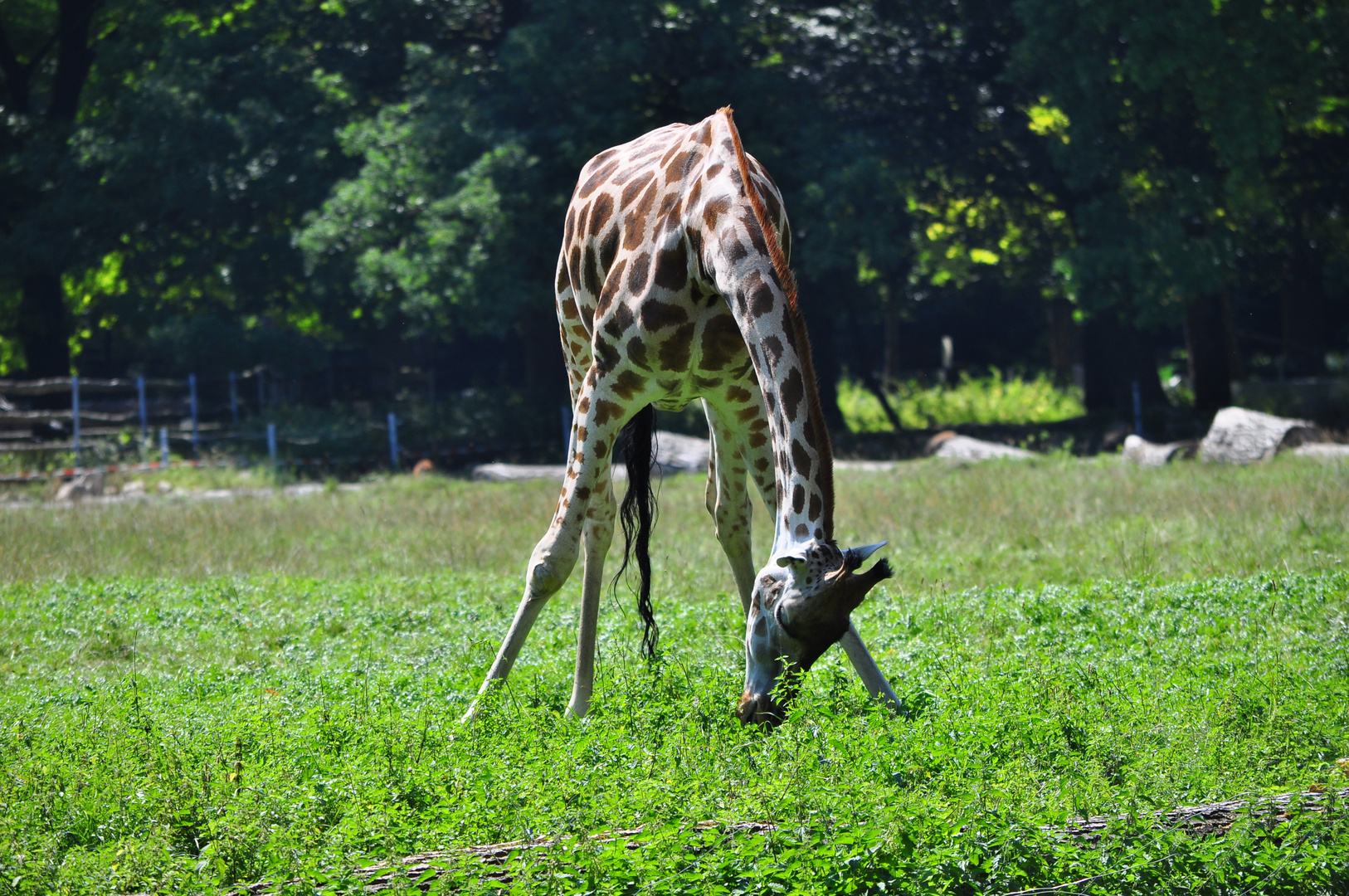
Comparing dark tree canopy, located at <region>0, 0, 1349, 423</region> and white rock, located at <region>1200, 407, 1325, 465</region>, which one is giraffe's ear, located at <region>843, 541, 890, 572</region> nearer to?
white rock, located at <region>1200, 407, 1325, 465</region>

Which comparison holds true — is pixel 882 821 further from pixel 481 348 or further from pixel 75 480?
pixel 481 348

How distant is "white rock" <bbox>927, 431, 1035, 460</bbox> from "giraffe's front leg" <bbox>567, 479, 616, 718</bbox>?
1414 centimetres

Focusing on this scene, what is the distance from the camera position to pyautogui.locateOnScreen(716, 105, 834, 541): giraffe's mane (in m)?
4.58

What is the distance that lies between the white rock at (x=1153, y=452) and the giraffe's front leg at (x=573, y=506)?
44.1 feet

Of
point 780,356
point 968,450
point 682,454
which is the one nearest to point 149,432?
point 682,454

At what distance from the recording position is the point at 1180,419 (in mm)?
23266

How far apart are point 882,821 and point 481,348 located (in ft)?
110

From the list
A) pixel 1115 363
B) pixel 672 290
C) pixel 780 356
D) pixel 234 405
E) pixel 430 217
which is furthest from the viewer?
pixel 1115 363

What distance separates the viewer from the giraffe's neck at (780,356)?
4.60 m

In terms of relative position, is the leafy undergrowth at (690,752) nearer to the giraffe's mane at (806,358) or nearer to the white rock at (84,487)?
the giraffe's mane at (806,358)

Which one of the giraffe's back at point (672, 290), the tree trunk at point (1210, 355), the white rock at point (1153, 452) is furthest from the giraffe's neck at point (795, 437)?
the tree trunk at point (1210, 355)

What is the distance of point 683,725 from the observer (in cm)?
525

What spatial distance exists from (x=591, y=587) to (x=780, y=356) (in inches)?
75.2

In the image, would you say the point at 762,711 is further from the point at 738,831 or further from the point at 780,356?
the point at 780,356
